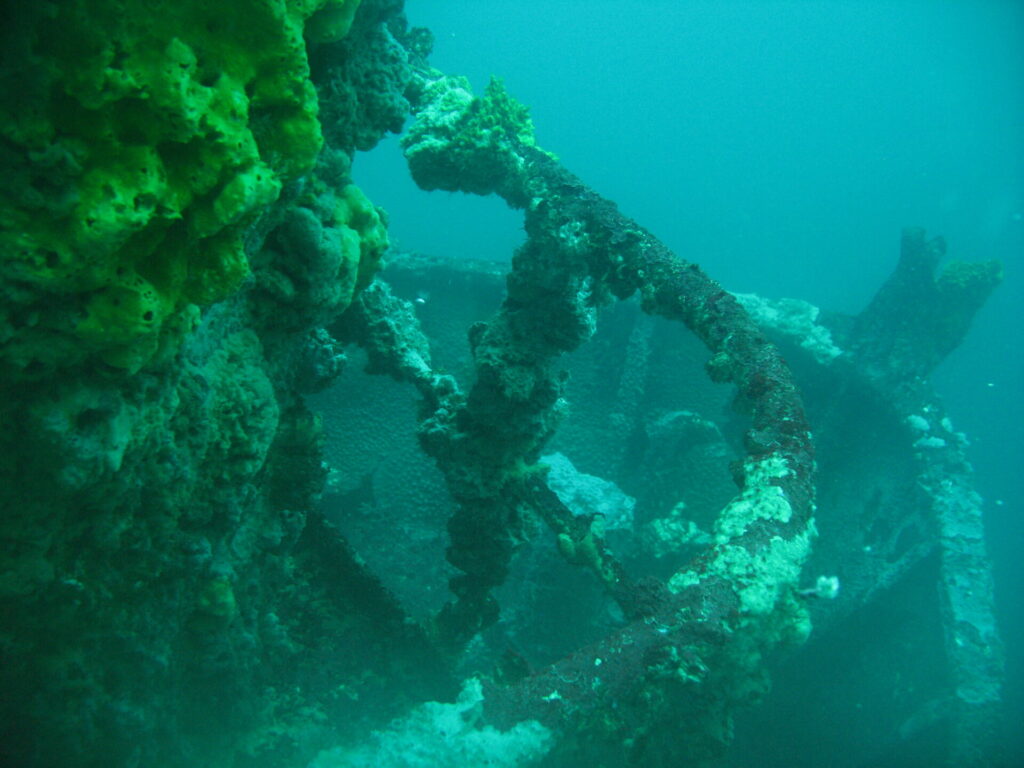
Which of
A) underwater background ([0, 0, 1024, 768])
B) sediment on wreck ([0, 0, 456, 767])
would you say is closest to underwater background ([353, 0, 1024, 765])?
underwater background ([0, 0, 1024, 768])

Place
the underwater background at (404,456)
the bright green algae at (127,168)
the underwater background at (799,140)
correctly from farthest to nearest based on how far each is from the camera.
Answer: the underwater background at (799,140)
the underwater background at (404,456)
the bright green algae at (127,168)

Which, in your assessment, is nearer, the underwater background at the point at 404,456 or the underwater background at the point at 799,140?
the underwater background at the point at 404,456

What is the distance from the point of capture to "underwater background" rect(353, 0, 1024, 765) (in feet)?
169

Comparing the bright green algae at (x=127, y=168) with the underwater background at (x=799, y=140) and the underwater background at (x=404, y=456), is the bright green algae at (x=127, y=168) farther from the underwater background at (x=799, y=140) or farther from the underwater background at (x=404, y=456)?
the underwater background at (x=799, y=140)

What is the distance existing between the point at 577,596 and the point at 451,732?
3818 mm

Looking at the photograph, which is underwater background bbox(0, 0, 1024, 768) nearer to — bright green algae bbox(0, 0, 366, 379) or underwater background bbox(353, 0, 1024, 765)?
bright green algae bbox(0, 0, 366, 379)

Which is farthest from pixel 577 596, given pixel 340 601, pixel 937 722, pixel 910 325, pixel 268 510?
pixel 910 325

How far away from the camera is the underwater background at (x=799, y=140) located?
169 feet

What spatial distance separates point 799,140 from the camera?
120 meters

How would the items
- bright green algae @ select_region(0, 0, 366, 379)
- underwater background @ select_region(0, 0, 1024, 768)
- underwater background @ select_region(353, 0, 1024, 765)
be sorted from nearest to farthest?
Result: bright green algae @ select_region(0, 0, 366, 379)
underwater background @ select_region(0, 0, 1024, 768)
underwater background @ select_region(353, 0, 1024, 765)

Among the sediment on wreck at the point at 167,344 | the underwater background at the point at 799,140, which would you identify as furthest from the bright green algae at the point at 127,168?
the underwater background at the point at 799,140

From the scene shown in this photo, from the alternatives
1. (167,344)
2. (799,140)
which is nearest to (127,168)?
(167,344)

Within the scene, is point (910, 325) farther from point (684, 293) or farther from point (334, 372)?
point (334, 372)

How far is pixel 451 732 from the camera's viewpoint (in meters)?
2.66
